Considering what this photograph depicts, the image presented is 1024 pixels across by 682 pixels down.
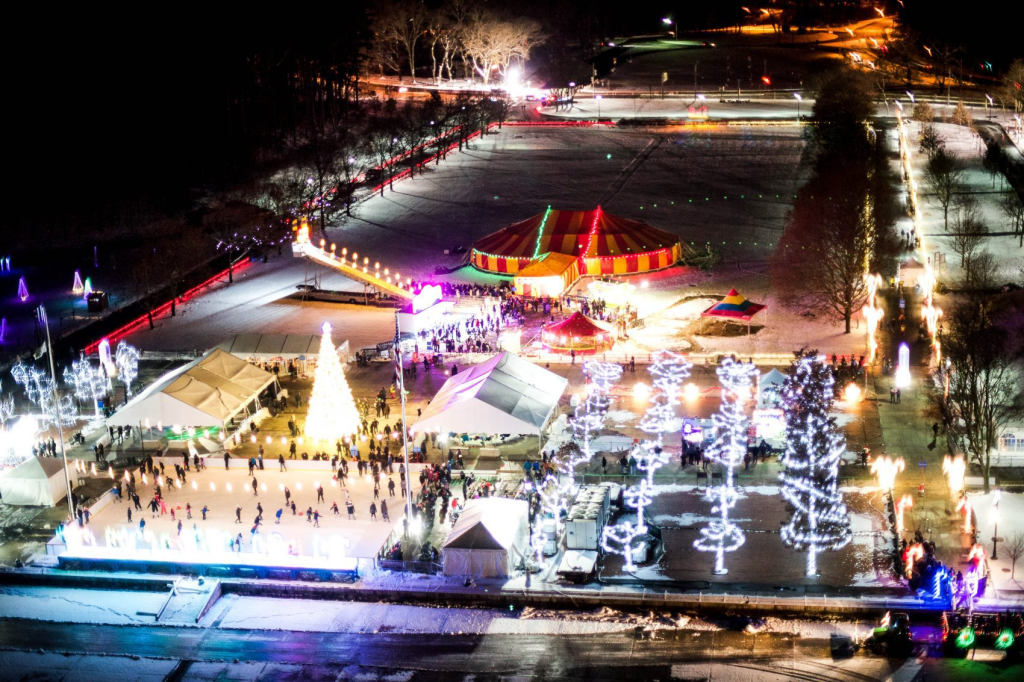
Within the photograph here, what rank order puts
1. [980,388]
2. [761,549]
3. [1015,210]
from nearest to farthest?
[761,549], [980,388], [1015,210]

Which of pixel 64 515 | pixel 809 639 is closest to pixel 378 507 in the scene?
pixel 64 515

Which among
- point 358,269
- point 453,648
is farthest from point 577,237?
point 453,648

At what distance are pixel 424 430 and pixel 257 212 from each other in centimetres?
3071

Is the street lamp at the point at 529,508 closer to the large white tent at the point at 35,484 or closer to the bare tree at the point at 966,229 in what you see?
the large white tent at the point at 35,484

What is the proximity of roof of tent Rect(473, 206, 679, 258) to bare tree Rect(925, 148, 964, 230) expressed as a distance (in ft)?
38.6

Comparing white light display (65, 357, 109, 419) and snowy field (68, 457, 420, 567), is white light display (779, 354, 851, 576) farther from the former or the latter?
white light display (65, 357, 109, 419)

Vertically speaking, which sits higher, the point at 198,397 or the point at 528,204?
the point at 528,204

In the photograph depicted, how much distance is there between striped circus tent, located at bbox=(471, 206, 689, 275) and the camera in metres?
46.2

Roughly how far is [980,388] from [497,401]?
1171 centimetres

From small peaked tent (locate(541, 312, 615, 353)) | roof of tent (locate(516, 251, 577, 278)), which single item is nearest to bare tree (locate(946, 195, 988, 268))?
small peaked tent (locate(541, 312, 615, 353))

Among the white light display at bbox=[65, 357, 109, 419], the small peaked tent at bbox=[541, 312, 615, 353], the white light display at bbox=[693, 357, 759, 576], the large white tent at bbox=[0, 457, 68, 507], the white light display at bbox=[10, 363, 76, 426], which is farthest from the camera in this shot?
the small peaked tent at bbox=[541, 312, 615, 353]

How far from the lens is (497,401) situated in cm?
2973

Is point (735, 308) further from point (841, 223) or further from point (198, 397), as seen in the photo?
point (198, 397)

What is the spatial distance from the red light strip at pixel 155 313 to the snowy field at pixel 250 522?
12.9 metres
